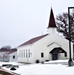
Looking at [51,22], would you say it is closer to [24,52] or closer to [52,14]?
[52,14]

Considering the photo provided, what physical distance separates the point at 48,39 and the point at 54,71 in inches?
1564

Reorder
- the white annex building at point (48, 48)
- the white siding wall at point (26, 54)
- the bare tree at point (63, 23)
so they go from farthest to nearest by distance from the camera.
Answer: the bare tree at point (63, 23) < the white siding wall at point (26, 54) < the white annex building at point (48, 48)

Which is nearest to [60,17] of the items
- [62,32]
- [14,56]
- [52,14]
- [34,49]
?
[62,32]

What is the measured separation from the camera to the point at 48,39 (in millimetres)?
58156

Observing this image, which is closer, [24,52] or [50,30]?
[50,30]

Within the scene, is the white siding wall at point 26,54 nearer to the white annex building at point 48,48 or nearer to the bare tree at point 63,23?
the white annex building at point 48,48

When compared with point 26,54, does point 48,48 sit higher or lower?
higher

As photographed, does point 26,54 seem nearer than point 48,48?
No

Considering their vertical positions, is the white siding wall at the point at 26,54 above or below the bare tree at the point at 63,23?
below

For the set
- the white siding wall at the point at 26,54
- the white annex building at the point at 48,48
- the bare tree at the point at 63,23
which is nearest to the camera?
the white annex building at the point at 48,48

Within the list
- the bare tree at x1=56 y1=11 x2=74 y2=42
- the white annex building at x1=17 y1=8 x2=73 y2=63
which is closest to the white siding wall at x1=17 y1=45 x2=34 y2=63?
the white annex building at x1=17 y1=8 x2=73 y2=63

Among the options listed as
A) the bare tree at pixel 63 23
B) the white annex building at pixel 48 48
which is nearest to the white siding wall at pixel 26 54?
the white annex building at pixel 48 48

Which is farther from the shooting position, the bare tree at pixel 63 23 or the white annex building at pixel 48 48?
the bare tree at pixel 63 23

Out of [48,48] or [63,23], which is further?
[63,23]
